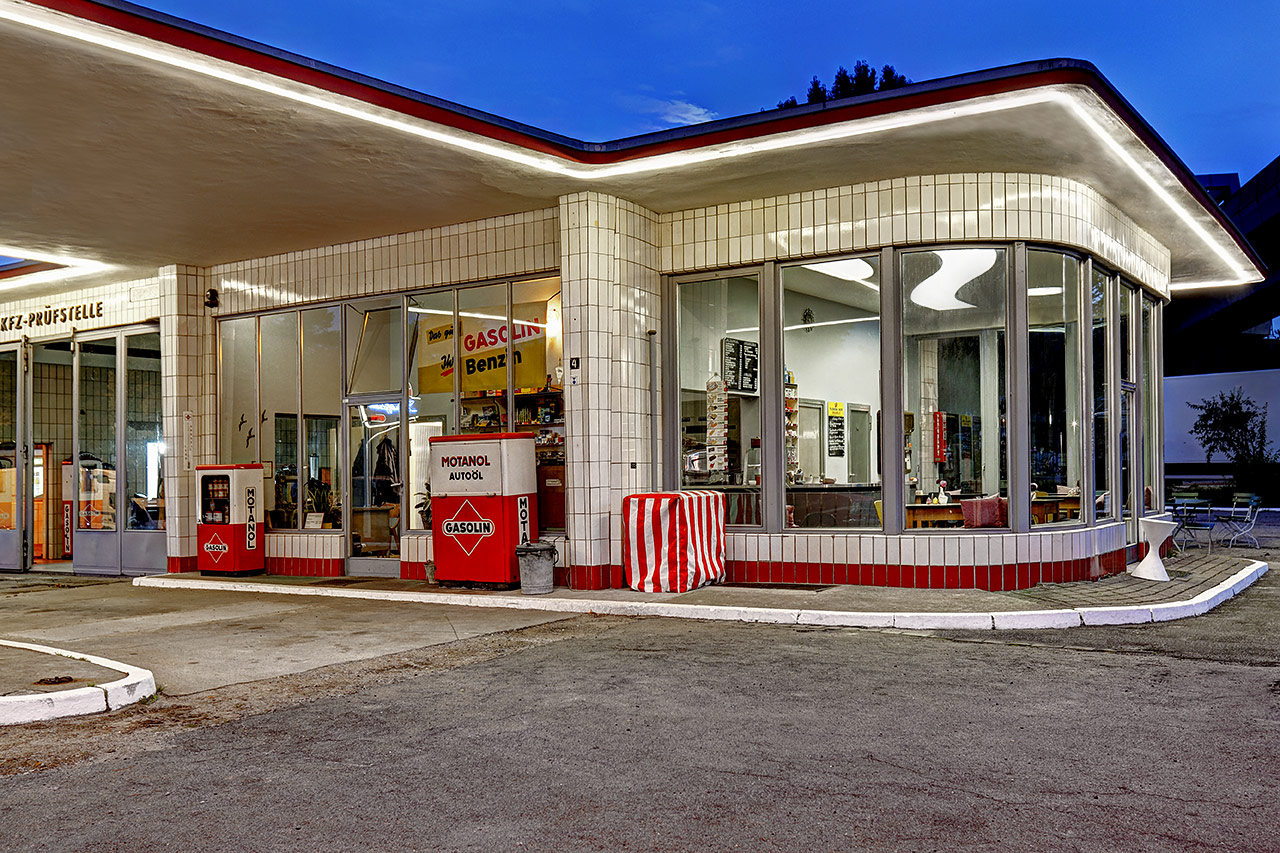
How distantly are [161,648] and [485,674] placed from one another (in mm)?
3006

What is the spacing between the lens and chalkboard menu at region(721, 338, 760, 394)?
12.0 m

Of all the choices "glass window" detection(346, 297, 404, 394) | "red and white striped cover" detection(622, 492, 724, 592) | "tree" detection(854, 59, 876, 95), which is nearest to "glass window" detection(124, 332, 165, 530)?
"glass window" detection(346, 297, 404, 394)

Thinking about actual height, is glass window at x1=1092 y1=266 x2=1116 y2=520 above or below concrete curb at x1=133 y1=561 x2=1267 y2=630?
above

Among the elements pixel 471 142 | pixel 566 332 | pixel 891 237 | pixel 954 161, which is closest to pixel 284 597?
pixel 566 332

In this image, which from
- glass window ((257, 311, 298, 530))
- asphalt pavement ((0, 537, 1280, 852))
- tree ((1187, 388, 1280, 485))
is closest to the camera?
asphalt pavement ((0, 537, 1280, 852))

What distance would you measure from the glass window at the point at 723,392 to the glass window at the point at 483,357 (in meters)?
2.11

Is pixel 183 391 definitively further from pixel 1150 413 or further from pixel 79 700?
pixel 1150 413

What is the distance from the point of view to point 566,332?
37.8 feet

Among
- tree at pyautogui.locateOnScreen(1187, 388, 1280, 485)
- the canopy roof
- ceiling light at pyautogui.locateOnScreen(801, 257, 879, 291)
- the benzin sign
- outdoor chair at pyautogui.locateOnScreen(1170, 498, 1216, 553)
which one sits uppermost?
the canopy roof

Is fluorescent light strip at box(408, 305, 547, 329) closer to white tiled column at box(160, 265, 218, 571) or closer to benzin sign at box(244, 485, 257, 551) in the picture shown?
benzin sign at box(244, 485, 257, 551)

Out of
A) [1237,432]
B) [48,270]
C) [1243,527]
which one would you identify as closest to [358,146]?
[48,270]

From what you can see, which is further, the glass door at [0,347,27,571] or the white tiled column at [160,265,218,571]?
the glass door at [0,347,27,571]

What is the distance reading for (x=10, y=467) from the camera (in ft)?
56.0

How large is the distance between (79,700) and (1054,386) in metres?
9.45
